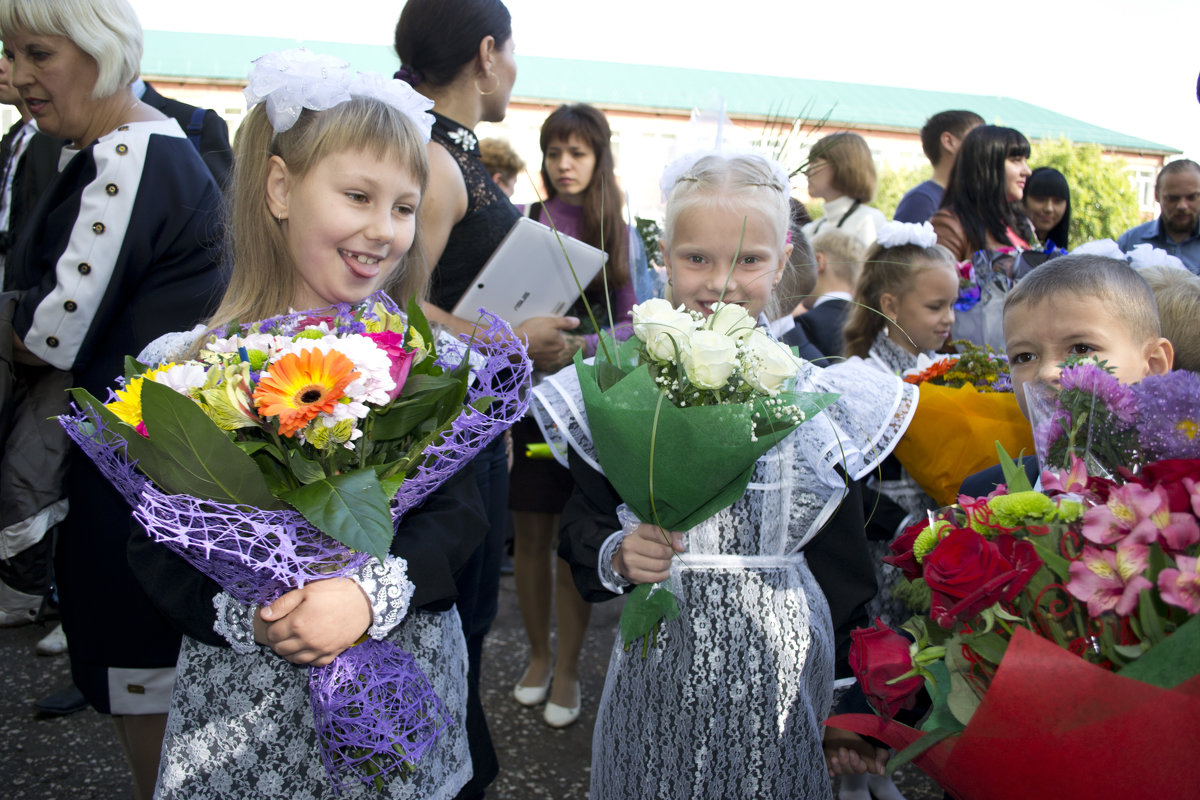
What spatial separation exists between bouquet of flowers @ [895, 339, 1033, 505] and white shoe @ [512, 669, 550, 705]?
191 centimetres

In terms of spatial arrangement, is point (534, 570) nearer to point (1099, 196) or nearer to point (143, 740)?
point (143, 740)

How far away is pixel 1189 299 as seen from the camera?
2219 mm

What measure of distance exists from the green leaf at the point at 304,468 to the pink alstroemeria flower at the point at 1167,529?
1.14 metres

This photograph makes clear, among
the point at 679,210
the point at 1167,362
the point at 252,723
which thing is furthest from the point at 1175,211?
the point at 252,723

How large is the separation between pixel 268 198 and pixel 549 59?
4141 centimetres

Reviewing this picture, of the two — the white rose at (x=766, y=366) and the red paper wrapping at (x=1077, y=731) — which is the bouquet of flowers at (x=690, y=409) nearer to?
the white rose at (x=766, y=366)

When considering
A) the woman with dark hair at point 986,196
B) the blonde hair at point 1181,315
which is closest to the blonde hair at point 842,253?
the woman with dark hair at point 986,196

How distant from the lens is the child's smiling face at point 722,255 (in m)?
2.08

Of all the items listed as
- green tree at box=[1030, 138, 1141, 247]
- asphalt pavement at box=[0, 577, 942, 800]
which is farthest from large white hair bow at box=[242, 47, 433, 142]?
green tree at box=[1030, 138, 1141, 247]

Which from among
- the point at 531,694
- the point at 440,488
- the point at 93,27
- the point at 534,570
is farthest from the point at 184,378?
the point at 531,694

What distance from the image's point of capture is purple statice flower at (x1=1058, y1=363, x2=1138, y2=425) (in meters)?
1.14

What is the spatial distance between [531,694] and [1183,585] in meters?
3.11

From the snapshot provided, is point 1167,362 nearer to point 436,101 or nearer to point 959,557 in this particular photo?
point 959,557

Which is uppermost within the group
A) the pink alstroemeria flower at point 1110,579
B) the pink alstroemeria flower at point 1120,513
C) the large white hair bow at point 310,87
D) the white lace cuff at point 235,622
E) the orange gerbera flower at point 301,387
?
the large white hair bow at point 310,87
